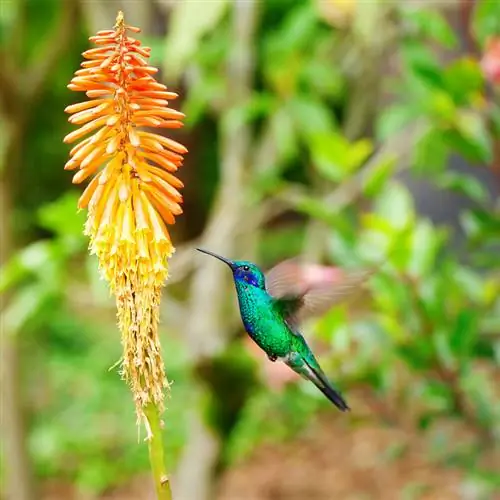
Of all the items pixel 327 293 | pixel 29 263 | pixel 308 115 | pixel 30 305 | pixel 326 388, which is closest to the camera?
pixel 326 388

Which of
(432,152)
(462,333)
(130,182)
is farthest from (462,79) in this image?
(130,182)

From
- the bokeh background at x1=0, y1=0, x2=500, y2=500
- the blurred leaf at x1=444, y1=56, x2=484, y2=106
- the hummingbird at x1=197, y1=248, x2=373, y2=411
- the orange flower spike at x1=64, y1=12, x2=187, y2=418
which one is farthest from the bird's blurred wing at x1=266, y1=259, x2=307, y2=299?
the blurred leaf at x1=444, y1=56, x2=484, y2=106

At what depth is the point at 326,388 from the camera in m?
0.79

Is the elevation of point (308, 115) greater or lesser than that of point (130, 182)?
greater

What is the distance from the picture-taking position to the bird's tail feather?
0.75 m

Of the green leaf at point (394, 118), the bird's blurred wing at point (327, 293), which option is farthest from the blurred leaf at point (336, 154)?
the bird's blurred wing at point (327, 293)

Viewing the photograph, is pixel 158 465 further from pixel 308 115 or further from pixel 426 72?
pixel 308 115

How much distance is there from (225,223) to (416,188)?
2.72 m

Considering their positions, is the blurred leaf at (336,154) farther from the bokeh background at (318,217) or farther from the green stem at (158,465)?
the green stem at (158,465)

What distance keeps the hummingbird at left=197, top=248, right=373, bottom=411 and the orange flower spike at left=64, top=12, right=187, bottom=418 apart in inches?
4.3

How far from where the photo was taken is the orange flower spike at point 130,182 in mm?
529

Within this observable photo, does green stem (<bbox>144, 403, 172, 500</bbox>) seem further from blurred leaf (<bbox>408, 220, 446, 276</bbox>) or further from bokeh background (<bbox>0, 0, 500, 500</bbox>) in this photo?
blurred leaf (<bbox>408, 220, 446, 276</bbox>)

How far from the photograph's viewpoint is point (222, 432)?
2332 mm

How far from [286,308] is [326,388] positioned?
8 cm
